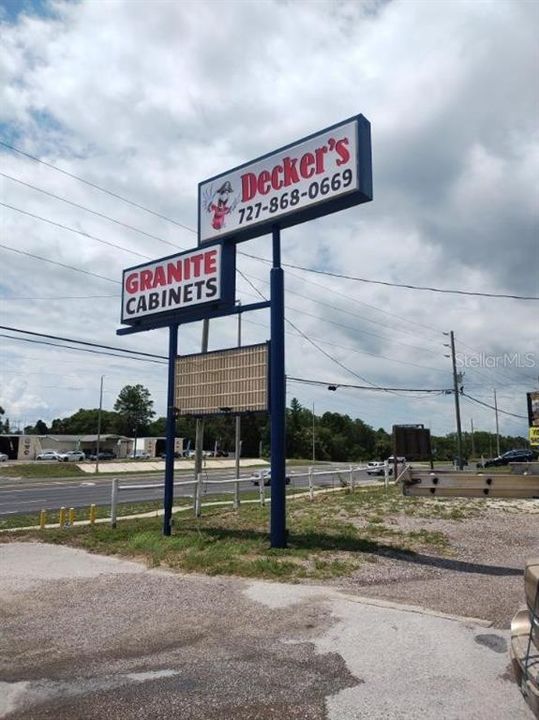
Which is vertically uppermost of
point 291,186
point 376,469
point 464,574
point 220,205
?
point 220,205

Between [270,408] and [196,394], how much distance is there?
7.56 ft

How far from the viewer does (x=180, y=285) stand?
13148 millimetres

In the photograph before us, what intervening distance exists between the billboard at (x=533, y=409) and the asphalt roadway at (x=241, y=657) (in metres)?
50.4

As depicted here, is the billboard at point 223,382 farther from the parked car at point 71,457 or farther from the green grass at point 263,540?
the parked car at point 71,457

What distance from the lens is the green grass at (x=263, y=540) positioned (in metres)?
9.35

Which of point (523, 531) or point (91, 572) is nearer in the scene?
point (91, 572)

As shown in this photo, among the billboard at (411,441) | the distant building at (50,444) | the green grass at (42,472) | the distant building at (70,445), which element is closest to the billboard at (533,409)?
the billboard at (411,441)

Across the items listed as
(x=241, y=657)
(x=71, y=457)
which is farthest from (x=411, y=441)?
(x=71, y=457)

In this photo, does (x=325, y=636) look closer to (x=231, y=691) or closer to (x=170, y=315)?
(x=231, y=691)

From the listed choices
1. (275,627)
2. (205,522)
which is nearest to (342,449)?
(205,522)

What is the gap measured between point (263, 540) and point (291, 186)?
6.67 metres

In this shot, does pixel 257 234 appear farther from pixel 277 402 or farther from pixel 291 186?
pixel 277 402

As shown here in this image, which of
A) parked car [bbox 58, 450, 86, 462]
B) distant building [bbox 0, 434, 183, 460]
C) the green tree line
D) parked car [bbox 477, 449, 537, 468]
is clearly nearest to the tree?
the green tree line

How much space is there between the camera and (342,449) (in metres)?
122
